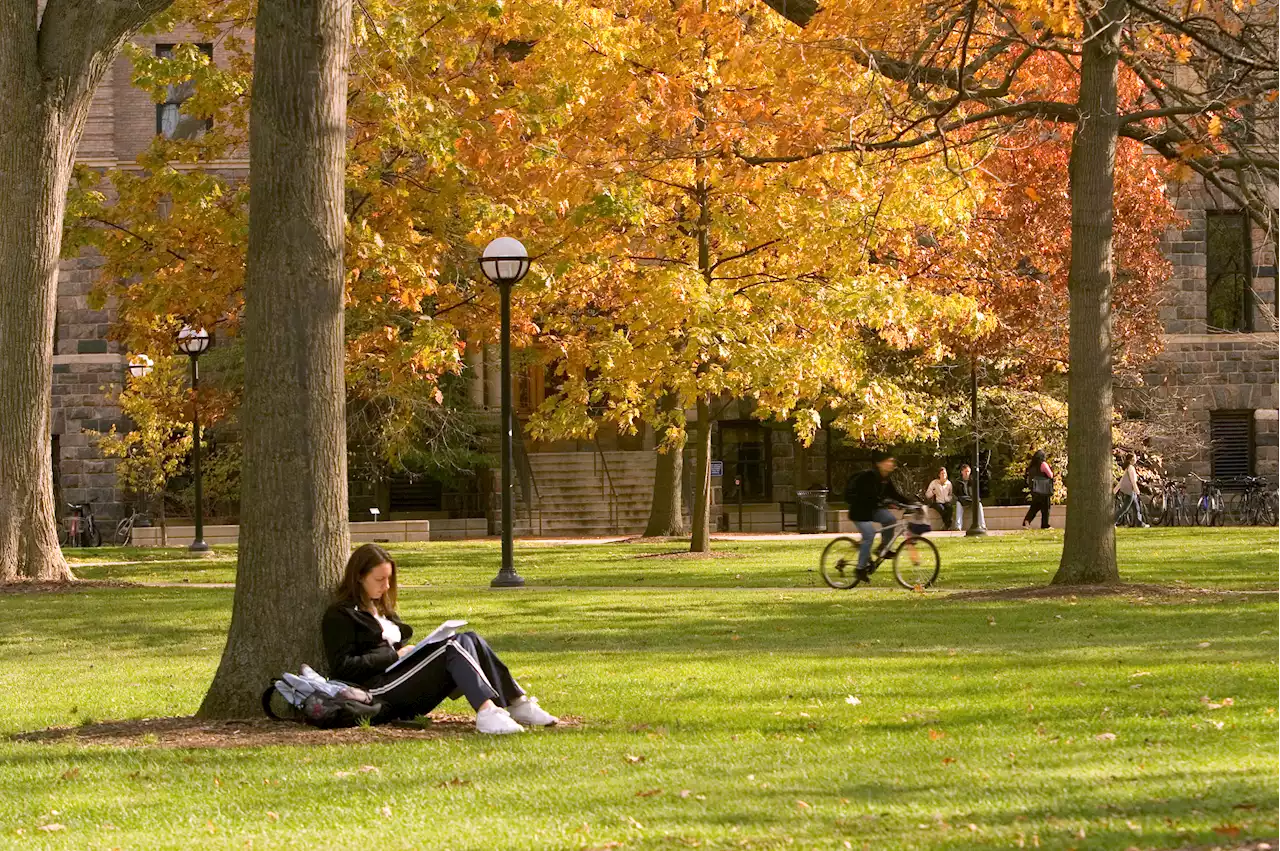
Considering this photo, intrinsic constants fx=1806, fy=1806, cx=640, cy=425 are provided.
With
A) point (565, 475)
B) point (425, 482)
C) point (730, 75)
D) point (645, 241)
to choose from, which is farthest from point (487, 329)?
point (425, 482)

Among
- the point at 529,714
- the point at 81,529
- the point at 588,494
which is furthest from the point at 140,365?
the point at 529,714

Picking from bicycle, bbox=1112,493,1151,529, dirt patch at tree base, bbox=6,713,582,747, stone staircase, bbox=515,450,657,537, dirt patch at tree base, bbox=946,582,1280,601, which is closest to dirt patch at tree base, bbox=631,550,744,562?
dirt patch at tree base, bbox=946,582,1280,601

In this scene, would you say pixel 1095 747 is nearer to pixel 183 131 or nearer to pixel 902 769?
pixel 902 769

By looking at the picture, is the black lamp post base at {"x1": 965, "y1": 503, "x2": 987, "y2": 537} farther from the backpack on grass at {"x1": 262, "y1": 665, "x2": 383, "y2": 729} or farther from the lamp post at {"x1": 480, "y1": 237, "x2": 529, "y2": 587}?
the backpack on grass at {"x1": 262, "y1": 665, "x2": 383, "y2": 729}

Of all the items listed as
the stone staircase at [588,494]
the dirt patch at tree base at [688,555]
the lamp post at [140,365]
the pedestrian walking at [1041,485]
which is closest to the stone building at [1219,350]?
the pedestrian walking at [1041,485]

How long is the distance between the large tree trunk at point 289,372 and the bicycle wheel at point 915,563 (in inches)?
446

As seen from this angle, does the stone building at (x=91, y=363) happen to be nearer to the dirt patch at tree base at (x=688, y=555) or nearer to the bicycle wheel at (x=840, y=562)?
the dirt patch at tree base at (x=688, y=555)

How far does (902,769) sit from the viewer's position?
317 inches

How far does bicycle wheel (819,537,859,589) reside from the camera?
68.2 ft

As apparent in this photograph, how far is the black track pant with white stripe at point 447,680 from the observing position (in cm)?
965

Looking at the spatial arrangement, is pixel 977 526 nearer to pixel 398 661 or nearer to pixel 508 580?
pixel 508 580

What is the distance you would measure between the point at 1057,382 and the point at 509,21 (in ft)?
62.9

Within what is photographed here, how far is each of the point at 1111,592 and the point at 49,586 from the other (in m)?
12.2

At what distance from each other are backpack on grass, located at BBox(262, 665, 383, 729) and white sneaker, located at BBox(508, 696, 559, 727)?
0.73 meters
